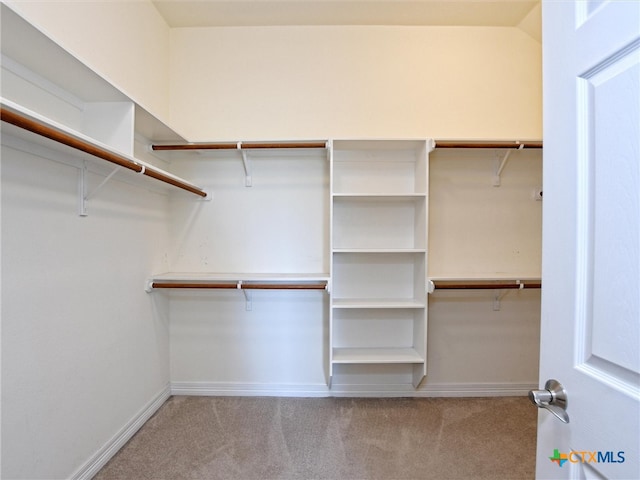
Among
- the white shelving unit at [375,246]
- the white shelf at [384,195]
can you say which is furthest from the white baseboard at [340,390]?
the white shelf at [384,195]

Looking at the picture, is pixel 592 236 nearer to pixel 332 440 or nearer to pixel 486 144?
pixel 486 144

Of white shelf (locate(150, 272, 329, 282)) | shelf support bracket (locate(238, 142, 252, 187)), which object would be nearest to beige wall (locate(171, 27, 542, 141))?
shelf support bracket (locate(238, 142, 252, 187))

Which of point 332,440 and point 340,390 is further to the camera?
point 340,390

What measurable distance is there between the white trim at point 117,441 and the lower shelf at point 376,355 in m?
1.28

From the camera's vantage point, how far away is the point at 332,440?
1800mm

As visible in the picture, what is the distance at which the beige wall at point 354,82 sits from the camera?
2.25 metres

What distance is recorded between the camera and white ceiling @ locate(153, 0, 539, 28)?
2.04 meters

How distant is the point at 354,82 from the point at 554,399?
7.34 ft

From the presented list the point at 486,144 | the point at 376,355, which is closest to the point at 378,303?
the point at 376,355

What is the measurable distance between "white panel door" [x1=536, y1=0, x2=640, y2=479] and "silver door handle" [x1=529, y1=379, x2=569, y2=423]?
14 millimetres

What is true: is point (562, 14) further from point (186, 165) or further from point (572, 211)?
point (186, 165)

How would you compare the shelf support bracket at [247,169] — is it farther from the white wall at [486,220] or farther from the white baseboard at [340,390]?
the white baseboard at [340,390]

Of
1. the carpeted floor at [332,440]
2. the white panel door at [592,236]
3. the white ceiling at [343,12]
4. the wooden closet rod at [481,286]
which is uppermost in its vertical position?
the white ceiling at [343,12]

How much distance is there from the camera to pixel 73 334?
1.43m
